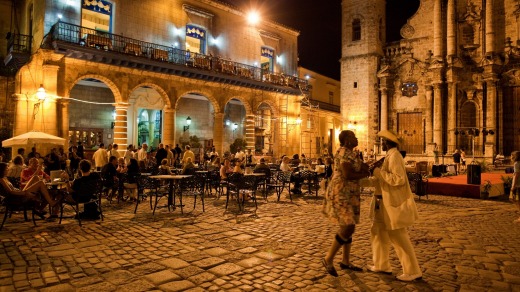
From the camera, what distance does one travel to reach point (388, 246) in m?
4.08

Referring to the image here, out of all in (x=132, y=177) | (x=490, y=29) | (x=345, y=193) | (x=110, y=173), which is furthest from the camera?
(x=490, y=29)

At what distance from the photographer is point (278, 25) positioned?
953 inches

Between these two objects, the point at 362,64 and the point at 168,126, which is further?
the point at 362,64

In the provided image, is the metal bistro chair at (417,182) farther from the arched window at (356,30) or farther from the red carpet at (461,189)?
the arched window at (356,30)

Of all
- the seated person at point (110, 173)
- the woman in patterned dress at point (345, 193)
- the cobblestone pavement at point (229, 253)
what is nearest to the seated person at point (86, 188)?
the cobblestone pavement at point (229, 253)

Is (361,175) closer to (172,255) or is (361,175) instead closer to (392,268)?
(392,268)

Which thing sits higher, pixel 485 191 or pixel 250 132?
pixel 250 132

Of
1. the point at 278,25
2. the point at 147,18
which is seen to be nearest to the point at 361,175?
the point at 147,18

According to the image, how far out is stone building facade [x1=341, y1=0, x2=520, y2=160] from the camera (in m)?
22.1

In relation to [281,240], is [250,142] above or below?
above

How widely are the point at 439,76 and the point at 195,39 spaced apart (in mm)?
16681

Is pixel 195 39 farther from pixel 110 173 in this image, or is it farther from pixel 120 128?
pixel 110 173

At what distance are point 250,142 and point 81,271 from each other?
59.3ft

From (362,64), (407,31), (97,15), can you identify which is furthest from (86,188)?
(407,31)
